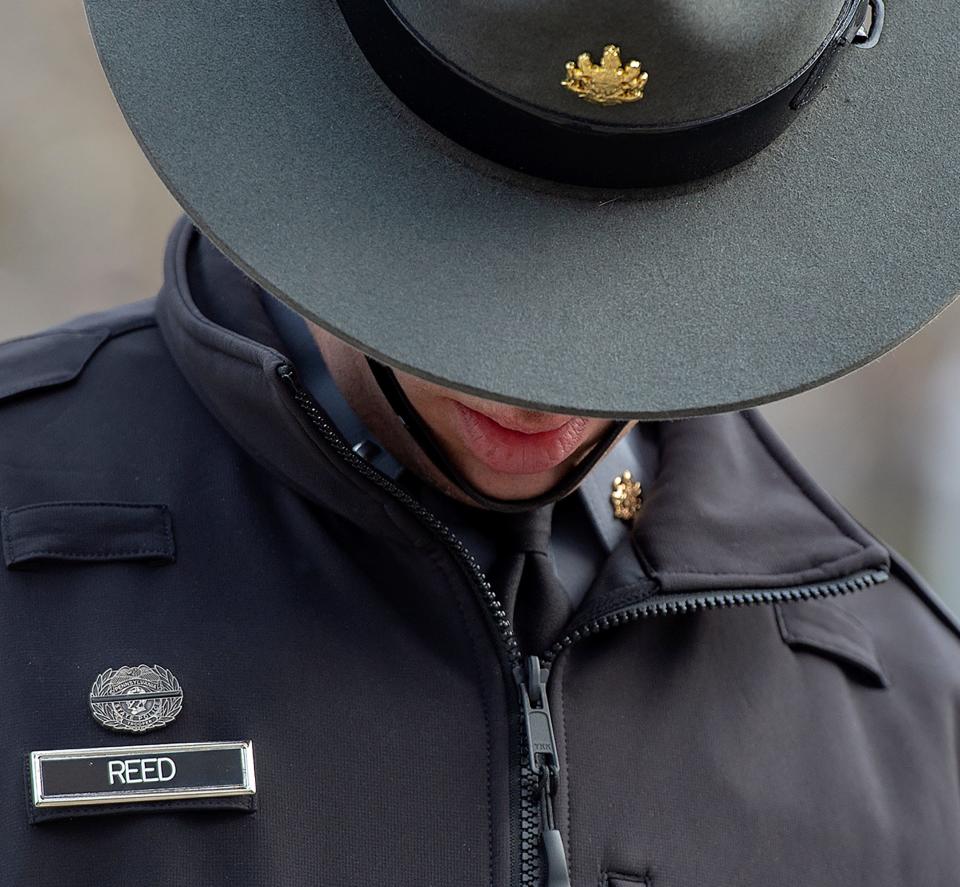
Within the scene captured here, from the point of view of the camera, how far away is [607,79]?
1074 mm

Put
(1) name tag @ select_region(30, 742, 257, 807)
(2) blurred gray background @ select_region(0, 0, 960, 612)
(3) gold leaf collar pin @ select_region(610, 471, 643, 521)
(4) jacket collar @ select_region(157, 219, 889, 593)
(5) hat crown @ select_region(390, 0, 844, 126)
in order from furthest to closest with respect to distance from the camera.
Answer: (2) blurred gray background @ select_region(0, 0, 960, 612)
(3) gold leaf collar pin @ select_region(610, 471, 643, 521)
(4) jacket collar @ select_region(157, 219, 889, 593)
(1) name tag @ select_region(30, 742, 257, 807)
(5) hat crown @ select_region(390, 0, 844, 126)

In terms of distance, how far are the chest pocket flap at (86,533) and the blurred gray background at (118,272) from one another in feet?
11.2

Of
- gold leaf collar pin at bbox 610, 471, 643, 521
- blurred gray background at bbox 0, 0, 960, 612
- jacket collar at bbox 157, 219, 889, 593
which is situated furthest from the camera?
blurred gray background at bbox 0, 0, 960, 612

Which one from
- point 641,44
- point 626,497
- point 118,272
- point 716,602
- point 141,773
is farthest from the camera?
point 118,272

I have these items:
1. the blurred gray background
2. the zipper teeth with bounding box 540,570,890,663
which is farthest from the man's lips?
the blurred gray background

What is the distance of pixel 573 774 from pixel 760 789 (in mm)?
217

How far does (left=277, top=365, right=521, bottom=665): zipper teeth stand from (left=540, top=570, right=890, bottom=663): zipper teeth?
58 mm

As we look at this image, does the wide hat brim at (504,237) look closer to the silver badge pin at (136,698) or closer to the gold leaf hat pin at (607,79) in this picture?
the gold leaf hat pin at (607,79)

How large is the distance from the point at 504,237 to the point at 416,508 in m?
0.31

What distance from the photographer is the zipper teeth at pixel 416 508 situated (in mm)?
1304

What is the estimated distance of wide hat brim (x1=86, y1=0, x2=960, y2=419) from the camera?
43.4 inches

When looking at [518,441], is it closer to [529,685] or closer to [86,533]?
[529,685]

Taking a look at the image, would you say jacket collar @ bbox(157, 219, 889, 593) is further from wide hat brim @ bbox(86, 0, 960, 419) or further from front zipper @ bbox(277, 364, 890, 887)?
wide hat brim @ bbox(86, 0, 960, 419)

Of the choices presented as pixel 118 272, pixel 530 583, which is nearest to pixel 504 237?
pixel 530 583
